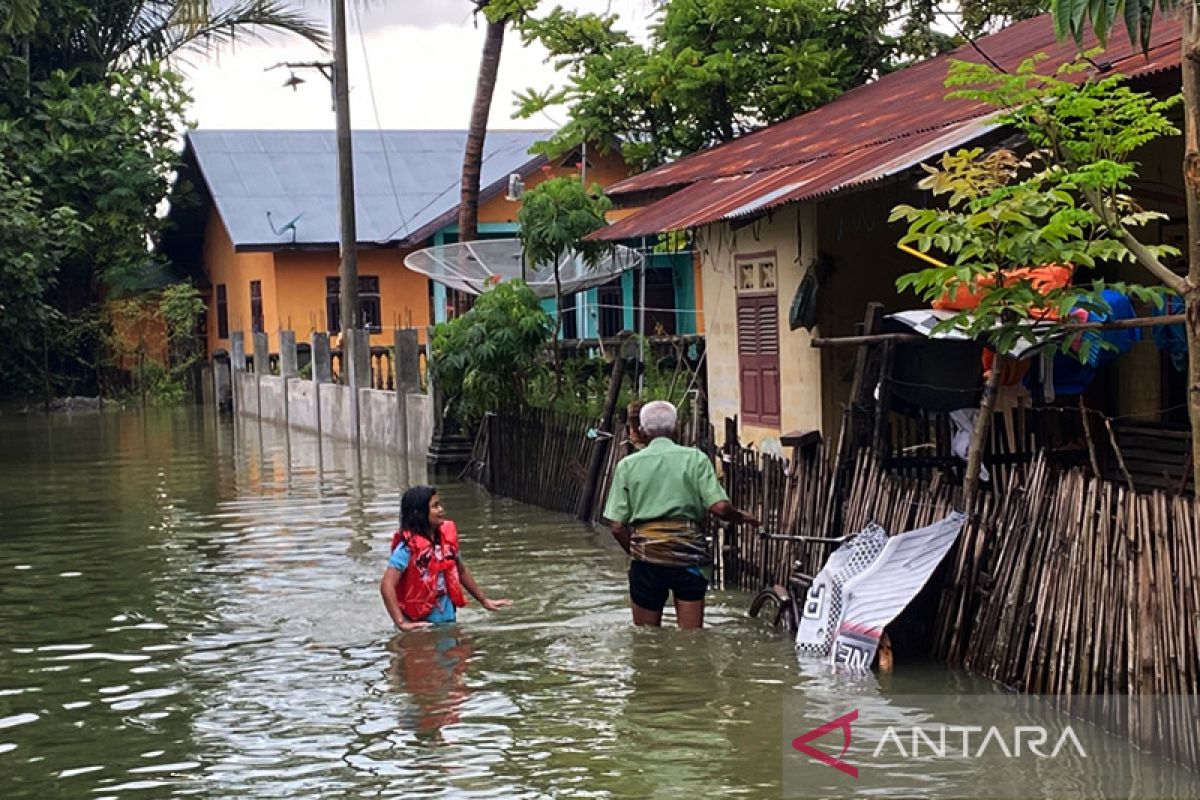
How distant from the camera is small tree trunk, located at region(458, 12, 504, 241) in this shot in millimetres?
25922

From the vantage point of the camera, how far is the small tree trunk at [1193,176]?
7.50 m

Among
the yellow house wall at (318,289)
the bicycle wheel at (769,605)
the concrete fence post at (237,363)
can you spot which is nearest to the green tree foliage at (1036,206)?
the bicycle wheel at (769,605)

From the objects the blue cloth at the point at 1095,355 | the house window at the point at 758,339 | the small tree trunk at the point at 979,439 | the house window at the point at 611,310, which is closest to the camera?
the small tree trunk at the point at 979,439

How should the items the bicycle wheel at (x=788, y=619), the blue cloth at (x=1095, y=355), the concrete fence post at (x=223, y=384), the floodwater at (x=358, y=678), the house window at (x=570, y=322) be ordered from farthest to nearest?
the concrete fence post at (x=223, y=384)
the house window at (x=570, y=322)
the bicycle wheel at (x=788, y=619)
the blue cloth at (x=1095, y=355)
the floodwater at (x=358, y=678)

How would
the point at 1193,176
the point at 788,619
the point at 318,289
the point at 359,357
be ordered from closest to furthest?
1. the point at 1193,176
2. the point at 788,619
3. the point at 359,357
4. the point at 318,289

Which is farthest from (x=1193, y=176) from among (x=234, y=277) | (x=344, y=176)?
(x=234, y=277)

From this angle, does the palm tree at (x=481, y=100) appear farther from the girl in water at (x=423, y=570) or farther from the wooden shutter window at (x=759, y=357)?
the girl in water at (x=423, y=570)

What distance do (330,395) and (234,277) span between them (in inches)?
542

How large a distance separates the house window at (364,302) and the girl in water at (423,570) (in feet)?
96.8

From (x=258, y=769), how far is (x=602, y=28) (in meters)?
17.4

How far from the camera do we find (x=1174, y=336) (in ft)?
37.8

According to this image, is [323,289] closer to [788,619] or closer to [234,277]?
[234,277]

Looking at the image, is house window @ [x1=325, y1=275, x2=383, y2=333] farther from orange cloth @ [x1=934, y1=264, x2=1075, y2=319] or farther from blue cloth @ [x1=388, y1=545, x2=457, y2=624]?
orange cloth @ [x1=934, y1=264, x2=1075, y2=319]

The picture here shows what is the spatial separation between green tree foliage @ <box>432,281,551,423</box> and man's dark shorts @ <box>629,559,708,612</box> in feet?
30.9
